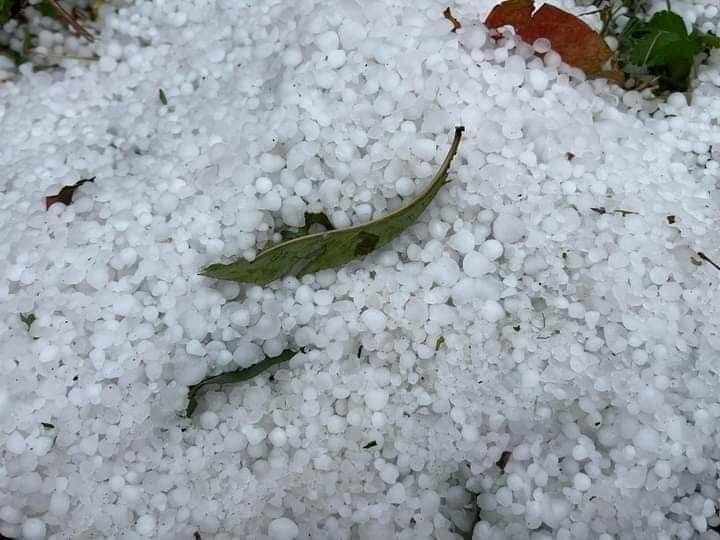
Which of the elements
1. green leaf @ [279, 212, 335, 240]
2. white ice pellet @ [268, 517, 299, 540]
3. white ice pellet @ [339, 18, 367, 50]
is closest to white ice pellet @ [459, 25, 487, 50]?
white ice pellet @ [339, 18, 367, 50]

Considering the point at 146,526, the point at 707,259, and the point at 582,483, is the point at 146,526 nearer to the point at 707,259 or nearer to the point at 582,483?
the point at 582,483

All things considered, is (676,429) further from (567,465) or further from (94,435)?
(94,435)

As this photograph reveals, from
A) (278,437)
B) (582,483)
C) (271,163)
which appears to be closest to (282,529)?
(278,437)

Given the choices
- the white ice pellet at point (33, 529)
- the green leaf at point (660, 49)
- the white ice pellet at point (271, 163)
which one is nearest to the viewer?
the white ice pellet at point (33, 529)

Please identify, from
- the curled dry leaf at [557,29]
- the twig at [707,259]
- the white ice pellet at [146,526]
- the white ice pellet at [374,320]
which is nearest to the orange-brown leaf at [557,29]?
the curled dry leaf at [557,29]

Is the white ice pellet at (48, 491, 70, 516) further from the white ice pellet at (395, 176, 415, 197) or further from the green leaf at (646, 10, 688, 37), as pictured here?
the green leaf at (646, 10, 688, 37)

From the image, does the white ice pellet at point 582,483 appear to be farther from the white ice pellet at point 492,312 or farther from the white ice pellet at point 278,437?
the white ice pellet at point 278,437
